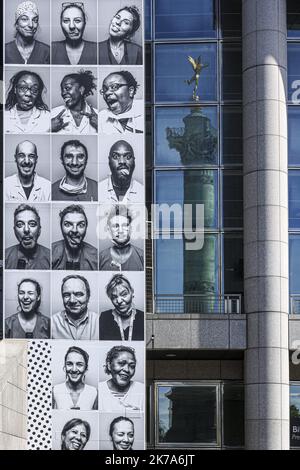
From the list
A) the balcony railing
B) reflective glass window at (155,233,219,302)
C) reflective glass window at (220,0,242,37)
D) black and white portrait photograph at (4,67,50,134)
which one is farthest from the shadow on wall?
reflective glass window at (220,0,242,37)

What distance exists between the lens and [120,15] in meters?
32.1

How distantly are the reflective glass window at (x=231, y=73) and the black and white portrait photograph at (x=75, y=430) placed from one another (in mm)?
11411

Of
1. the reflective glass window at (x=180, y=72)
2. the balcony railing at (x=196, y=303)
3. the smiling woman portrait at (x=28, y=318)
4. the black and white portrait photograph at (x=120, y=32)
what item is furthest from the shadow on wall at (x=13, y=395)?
the reflective glass window at (x=180, y=72)

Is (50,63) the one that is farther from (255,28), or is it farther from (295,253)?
(295,253)

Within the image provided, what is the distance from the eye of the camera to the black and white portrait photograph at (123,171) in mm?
31609

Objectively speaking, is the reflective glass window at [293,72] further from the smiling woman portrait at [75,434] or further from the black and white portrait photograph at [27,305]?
the smiling woman portrait at [75,434]

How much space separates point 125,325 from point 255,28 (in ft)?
33.6

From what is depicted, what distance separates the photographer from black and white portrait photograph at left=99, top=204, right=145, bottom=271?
31.2 meters

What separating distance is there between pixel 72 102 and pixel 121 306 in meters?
6.53

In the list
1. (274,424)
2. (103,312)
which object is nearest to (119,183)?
(103,312)

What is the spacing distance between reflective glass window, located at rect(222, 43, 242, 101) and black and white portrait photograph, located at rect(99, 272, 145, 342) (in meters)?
7.05

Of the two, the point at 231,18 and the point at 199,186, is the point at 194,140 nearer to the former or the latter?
the point at 199,186

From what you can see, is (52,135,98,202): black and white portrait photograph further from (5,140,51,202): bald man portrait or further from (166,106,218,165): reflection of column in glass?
(166,106,218,165): reflection of column in glass
